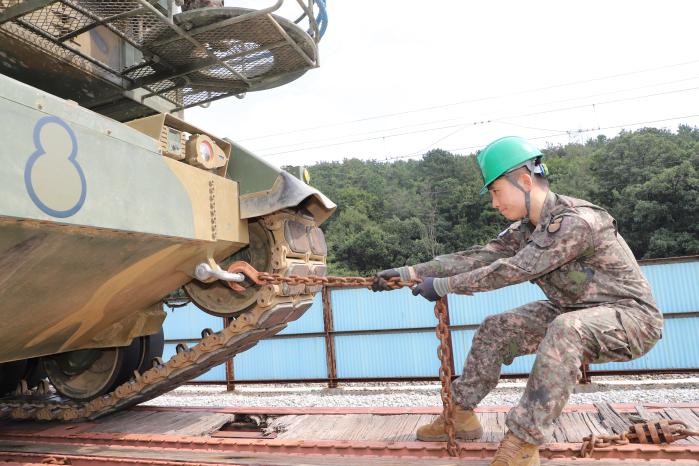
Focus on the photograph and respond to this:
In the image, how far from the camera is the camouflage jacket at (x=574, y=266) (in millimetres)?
2672

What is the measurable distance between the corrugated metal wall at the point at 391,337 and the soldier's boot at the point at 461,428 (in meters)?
6.15

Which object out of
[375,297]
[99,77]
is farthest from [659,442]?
[375,297]

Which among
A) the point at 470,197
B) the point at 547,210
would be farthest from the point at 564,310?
the point at 470,197

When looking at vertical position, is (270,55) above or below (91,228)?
above

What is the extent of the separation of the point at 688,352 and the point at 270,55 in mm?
8011

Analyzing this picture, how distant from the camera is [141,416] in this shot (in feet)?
15.3

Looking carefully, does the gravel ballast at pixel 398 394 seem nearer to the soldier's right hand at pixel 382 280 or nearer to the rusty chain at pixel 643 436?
the rusty chain at pixel 643 436

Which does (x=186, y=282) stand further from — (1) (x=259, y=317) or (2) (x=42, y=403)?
(2) (x=42, y=403)

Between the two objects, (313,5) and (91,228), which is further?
(313,5)

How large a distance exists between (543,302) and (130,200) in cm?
240

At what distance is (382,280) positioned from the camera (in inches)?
125

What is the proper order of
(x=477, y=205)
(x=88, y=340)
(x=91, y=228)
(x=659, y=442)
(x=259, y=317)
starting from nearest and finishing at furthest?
(x=91, y=228) < (x=659, y=442) < (x=259, y=317) < (x=88, y=340) < (x=477, y=205)

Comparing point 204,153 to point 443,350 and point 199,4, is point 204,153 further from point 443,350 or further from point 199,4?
point 443,350

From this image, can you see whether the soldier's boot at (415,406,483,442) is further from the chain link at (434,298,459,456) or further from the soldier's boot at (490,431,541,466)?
the soldier's boot at (490,431,541,466)
